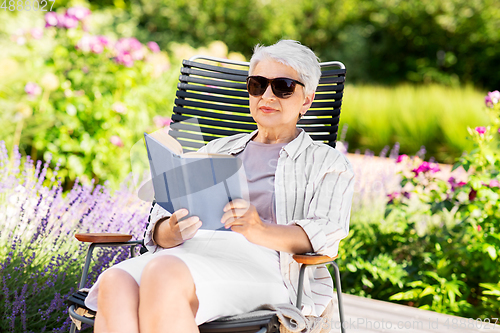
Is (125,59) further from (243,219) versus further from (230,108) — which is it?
(243,219)

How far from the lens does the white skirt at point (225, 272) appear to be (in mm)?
1559

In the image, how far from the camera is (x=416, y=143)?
7859 mm

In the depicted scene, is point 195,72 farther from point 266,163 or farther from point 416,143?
point 416,143

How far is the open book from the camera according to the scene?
1.51m

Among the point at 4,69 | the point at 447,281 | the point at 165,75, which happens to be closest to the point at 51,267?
the point at 447,281

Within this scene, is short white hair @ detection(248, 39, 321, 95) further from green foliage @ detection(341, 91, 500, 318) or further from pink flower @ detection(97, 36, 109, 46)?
pink flower @ detection(97, 36, 109, 46)

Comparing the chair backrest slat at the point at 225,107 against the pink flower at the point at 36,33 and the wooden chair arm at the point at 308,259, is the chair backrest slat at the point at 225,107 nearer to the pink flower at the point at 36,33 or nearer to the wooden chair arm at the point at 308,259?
the wooden chair arm at the point at 308,259

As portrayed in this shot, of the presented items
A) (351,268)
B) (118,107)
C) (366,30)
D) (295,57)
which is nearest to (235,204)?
(295,57)

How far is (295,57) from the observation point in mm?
1947

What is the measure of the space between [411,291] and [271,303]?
1.62 meters

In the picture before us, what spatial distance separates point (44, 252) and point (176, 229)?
109 cm

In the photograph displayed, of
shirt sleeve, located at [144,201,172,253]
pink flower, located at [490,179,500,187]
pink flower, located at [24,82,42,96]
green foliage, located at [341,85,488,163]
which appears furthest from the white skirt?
green foliage, located at [341,85,488,163]

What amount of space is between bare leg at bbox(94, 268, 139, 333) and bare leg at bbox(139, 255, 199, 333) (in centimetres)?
4

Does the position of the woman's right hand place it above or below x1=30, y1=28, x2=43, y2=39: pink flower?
below
